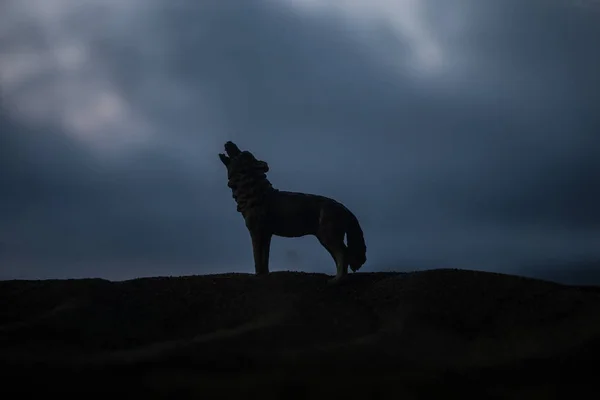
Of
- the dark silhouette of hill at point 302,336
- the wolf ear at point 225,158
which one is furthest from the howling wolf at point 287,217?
the dark silhouette of hill at point 302,336

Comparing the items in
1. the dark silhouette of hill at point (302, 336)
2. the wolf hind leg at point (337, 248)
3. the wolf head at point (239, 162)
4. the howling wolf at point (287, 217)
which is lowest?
the dark silhouette of hill at point (302, 336)

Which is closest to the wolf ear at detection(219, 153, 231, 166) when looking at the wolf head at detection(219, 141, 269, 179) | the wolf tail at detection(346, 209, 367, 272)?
the wolf head at detection(219, 141, 269, 179)

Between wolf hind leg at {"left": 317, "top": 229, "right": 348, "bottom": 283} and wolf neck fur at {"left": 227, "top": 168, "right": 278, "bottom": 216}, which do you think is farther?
wolf neck fur at {"left": 227, "top": 168, "right": 278, "bottom": 216}

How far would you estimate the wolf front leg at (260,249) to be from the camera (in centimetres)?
634

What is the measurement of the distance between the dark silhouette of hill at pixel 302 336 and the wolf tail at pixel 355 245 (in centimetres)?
16

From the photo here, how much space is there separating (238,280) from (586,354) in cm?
351

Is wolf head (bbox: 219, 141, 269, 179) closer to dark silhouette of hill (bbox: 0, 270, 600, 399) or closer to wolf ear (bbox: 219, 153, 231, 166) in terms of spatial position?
wolf ear (bbox: 219, 153, 231, 166)

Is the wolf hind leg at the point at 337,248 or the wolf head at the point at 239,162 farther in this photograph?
the wolf head at the point at 239,162

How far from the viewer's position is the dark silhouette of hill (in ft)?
10.5

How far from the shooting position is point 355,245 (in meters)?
6.37

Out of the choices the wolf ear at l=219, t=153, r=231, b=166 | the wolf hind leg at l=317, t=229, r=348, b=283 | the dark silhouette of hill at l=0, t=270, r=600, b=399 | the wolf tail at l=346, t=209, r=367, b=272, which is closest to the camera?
the dark silhouette of hill at l=0, t=270, r=600, b=399

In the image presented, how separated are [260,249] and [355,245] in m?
1.20

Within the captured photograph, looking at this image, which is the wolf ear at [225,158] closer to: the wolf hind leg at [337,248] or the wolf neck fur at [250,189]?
the wolf neck fur at [250,189]

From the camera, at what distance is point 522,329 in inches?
179
